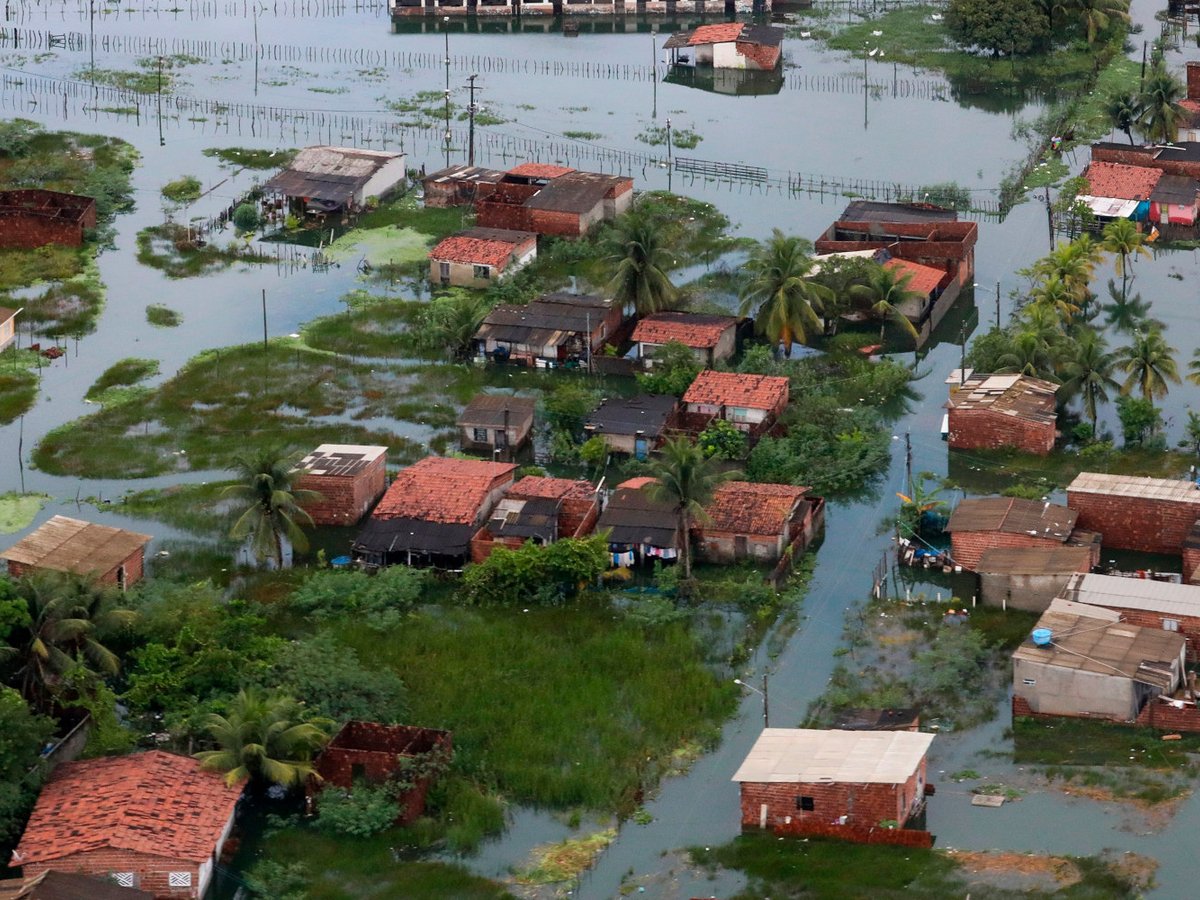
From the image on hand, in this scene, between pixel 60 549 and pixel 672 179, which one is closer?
pixel 60 549

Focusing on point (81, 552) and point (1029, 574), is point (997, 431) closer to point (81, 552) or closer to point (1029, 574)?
point (1029, 574)

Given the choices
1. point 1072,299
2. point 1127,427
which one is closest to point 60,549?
point 1127,427

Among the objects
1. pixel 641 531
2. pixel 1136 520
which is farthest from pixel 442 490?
pixel 1136 520

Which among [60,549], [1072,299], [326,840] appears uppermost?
[1072,299]

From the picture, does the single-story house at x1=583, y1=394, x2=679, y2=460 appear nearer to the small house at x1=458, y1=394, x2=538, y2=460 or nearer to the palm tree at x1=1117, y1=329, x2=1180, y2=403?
the small house at x1=458, y1=394, x2=538, y2=460

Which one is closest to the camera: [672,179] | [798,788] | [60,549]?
[798,788]

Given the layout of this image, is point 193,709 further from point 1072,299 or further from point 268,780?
point 1072,299

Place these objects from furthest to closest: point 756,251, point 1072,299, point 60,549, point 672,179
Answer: point 672,179
point 756,251
point 1072,299
point 60,549
